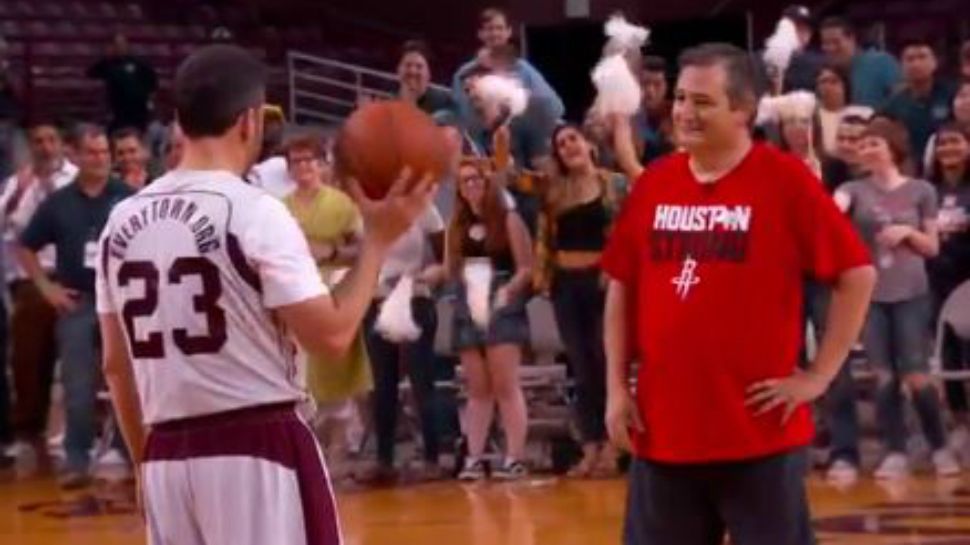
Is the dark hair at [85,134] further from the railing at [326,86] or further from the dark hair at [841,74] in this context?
the railing at [326,86]

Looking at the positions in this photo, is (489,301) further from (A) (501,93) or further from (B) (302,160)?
(A) (501,93)

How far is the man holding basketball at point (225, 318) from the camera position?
5.07 metres

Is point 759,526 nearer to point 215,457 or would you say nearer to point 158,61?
point 215,457

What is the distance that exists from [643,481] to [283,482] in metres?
1.28

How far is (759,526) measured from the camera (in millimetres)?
6004

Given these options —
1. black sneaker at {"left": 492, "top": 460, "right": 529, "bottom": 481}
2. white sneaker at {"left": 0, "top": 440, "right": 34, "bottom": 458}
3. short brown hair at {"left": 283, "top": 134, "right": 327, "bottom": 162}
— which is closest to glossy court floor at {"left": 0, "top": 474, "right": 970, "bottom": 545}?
black sneaker at {"left": 492, "top": 460, "right": 529, "bottom": 481}

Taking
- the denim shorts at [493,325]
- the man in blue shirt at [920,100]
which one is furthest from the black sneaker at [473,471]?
the man in blue shirt at [920,100]

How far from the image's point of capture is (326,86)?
25.0m

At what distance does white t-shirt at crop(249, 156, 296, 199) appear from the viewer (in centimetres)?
1290

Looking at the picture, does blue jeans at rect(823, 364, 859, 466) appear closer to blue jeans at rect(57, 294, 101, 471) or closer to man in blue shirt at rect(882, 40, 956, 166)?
man in blue shirt at rect(882, 40, 956, 166)

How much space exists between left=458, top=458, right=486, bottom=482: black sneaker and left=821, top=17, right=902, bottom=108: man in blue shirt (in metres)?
3.82

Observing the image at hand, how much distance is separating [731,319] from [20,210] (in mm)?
9672

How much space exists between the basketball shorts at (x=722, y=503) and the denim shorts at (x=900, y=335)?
20.4 feet

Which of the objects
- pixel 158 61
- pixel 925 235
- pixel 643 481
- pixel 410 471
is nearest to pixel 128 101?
pixel 158 61
